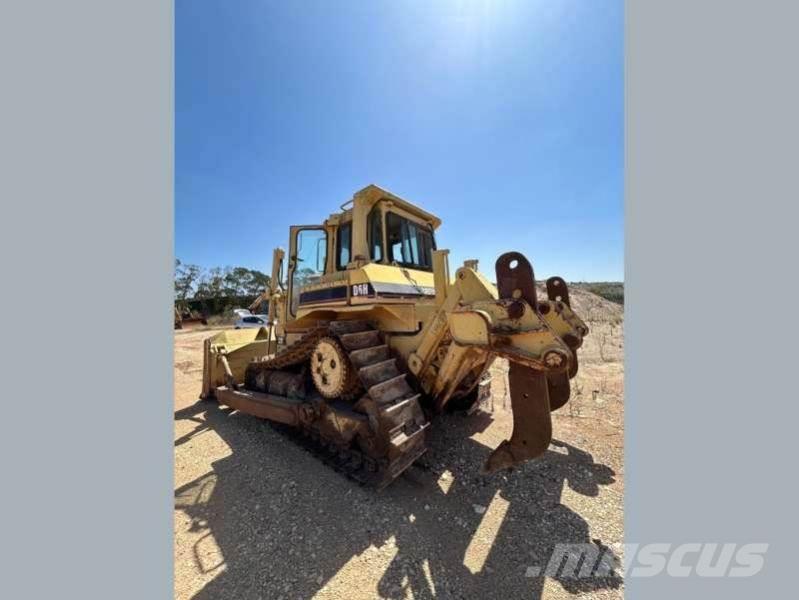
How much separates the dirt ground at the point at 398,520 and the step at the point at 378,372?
1230 millimetres

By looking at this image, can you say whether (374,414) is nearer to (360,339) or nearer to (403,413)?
(403,413)

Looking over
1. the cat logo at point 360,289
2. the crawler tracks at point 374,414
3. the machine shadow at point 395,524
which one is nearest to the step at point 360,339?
the crawler tracks at point 374,414

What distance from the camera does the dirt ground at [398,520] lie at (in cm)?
262

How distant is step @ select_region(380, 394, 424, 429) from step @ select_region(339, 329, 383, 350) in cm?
84

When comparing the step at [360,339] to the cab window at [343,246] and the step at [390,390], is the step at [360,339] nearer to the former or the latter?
the step at [390,390]

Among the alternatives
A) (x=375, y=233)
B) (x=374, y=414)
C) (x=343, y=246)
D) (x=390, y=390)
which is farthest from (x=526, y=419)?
(x=343, y=246)

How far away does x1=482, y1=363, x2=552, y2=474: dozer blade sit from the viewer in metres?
2.90

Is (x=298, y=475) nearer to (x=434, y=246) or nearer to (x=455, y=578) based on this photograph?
(x=455, y=578)

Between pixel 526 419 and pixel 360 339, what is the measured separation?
205 cm

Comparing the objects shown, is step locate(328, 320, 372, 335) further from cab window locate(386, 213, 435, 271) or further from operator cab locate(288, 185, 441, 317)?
cab window locate(386, 213, 435, 271)

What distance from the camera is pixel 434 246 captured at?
19.7ft

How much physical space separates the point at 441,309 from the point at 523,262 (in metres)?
1.06

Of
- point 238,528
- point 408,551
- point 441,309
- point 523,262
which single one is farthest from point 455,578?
point 523,262

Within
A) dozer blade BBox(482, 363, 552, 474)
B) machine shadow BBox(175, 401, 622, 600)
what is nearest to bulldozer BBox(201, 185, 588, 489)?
dozer blade BBox(482, 363, 552, 474)
